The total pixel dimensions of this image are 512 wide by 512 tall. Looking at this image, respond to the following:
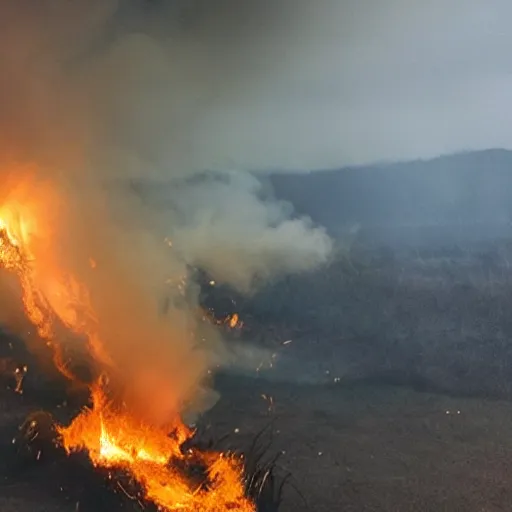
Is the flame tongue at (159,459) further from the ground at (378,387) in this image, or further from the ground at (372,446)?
the ground at (372,446)

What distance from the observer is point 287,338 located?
2116 cm

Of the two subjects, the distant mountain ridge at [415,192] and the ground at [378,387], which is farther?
the distant mountain ridge at [415,192]

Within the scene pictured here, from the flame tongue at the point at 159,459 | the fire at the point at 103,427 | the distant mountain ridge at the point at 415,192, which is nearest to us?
the flame tongue at the point at 159,459

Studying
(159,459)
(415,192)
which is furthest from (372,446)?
(415,192)

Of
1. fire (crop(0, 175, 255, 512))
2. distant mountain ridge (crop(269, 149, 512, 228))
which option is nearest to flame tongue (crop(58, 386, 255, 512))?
fire (crop(0, 175, 255, 512))

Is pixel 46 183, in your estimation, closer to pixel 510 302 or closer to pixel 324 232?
pixel 324 232

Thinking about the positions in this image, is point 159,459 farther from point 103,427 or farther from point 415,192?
point 415,192

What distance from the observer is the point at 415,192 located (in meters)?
28.4

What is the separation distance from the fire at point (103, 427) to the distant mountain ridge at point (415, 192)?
36.9 feet

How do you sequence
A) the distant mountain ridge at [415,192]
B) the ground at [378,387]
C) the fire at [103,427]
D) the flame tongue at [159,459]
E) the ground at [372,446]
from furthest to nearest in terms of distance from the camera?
the distant mountain ridge at [415,192] < the ground at [378,387] < the ground at [372,446] < the fire at [103,427] < the flame tongue at [159,459]

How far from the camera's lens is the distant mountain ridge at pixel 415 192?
25859mm

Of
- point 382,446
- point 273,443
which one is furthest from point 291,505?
point 382,446

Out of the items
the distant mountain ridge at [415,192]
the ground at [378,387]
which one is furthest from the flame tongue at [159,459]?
the distant mountain ridge at [415,192]

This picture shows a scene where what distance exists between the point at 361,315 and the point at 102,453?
1367 centimetres
